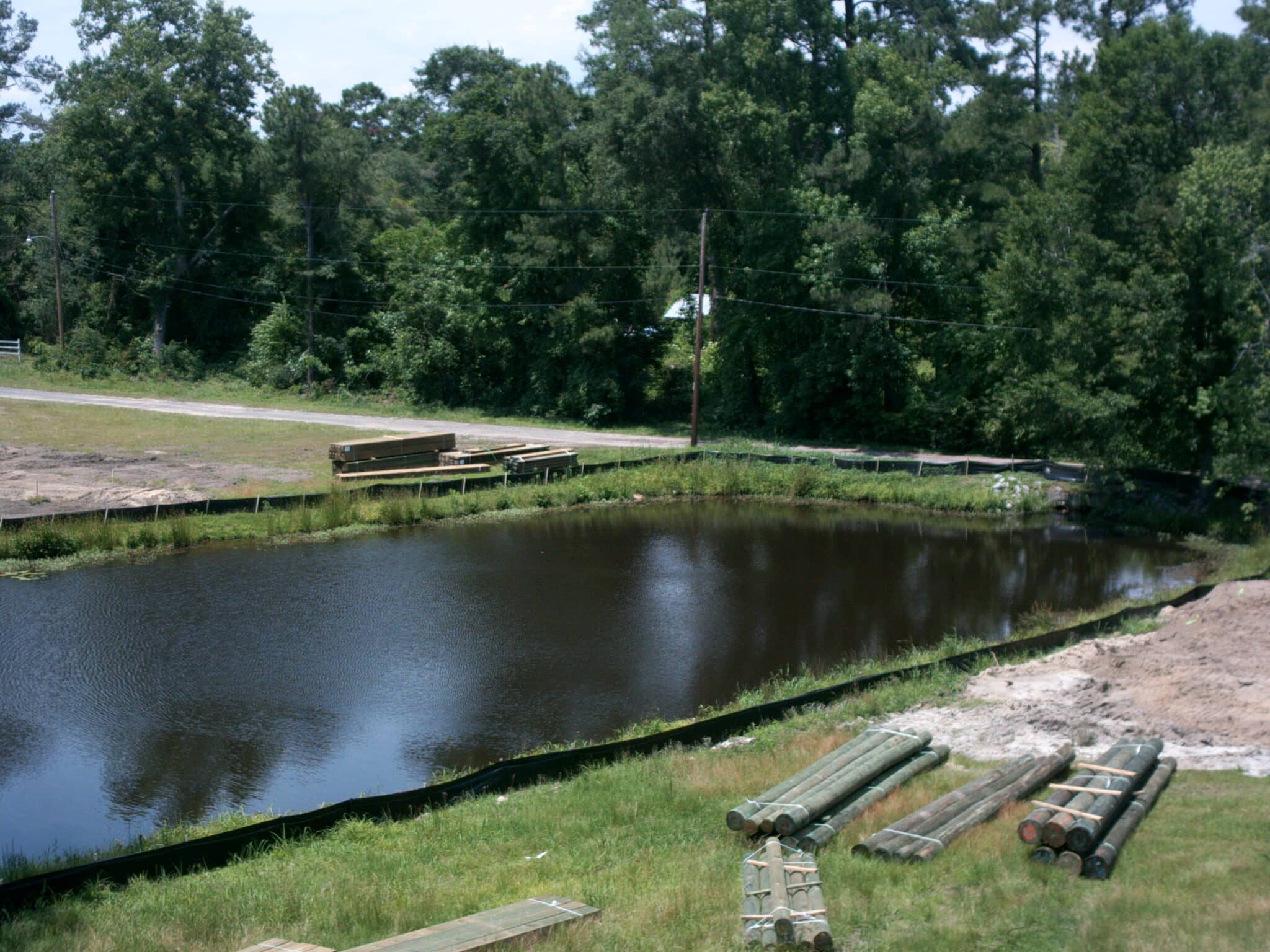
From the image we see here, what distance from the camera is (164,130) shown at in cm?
5309

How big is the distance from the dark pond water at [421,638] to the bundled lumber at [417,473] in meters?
4.98

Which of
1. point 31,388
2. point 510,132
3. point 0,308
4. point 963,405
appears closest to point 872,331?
point 963,405

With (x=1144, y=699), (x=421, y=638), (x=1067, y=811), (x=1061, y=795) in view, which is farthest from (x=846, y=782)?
(x=421, y=638)

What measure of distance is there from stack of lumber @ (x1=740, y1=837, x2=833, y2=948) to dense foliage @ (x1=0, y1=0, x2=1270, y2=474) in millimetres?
20649

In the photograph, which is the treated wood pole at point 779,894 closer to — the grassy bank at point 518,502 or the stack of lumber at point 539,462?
the grassy bank at point 518,502

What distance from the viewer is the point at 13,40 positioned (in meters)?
67.5

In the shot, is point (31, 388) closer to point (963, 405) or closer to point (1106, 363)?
point (963, 405)

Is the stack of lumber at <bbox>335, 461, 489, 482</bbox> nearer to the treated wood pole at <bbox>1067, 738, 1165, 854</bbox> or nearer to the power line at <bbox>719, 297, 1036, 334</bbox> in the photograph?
the power line at <bbox>719, 297, 1036, 334</bbox>

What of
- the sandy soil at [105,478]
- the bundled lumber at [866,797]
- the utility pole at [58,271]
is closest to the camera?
the bundled lumber at [866,797]

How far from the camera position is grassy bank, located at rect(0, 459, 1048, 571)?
70.8 feet

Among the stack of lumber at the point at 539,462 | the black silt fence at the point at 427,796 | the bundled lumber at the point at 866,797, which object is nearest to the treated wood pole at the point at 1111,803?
the bundled lumber at the point at 866,797

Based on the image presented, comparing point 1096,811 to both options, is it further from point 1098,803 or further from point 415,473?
point 415,473

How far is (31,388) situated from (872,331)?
120 ft

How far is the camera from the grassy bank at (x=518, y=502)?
70.8ft
